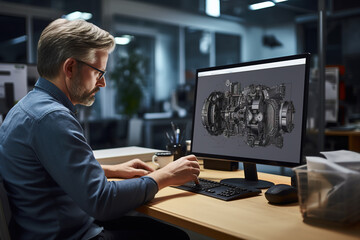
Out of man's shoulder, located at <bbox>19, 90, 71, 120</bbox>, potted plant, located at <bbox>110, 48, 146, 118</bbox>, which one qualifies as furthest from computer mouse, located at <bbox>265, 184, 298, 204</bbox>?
potted plant, located at <bbox>110, 48, 146, 118</bbox>

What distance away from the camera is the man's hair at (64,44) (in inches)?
43.6

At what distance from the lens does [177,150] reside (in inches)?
69.5

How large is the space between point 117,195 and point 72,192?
0.13m

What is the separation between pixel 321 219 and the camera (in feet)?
2.85

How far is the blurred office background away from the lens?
17.6ft

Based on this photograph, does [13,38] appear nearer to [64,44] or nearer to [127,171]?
[127,171]

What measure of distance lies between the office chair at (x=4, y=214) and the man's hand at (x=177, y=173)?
0.46 meters

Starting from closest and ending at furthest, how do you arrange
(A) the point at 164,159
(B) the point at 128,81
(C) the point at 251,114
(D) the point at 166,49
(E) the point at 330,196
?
(E) the point at 330,196 → (C) the point at 251,114 → (A) the point at 164,159 → (B) the point at 128,81 → (D) the point at 166,49

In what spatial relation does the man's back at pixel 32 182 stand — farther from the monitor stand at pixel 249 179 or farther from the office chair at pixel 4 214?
the monitor stand at pixel 249 179

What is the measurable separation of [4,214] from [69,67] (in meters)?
0.50

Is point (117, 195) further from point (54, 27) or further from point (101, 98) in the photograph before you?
Answer: point (101, 98)

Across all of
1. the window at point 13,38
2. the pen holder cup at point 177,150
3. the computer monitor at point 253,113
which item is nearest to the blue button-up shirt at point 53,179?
the computer monitor at point 253,113

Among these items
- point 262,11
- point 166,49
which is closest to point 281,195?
point 262,11

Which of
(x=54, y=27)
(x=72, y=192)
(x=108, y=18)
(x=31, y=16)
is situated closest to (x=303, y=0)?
(x=54, y=27)
